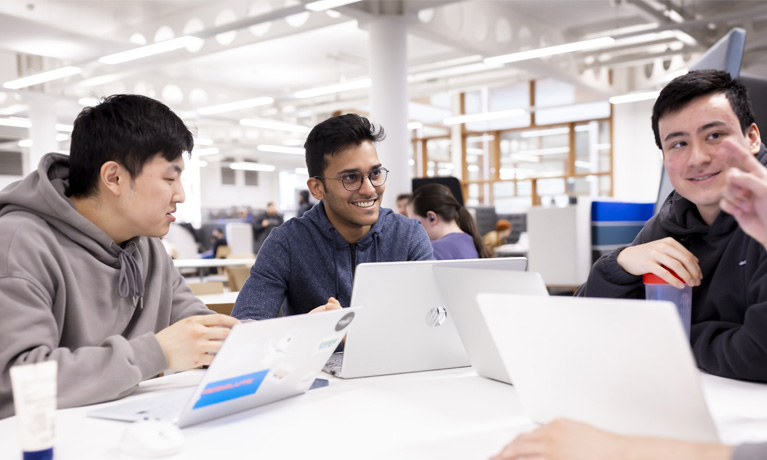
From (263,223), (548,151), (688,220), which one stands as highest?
(548,151)

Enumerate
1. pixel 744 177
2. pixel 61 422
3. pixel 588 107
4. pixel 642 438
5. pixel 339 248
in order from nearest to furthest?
1. pixel 642 438
2. pixel 744 177
3. pixel 61 422
4. pixel 339 248
5. pixel 588 107

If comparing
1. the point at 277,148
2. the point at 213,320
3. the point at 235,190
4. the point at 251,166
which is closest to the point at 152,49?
the point at 213,320

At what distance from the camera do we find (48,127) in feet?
32.1

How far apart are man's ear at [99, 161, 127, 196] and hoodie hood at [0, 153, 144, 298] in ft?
0.28

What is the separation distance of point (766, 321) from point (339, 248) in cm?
115

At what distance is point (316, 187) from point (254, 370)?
976 mm

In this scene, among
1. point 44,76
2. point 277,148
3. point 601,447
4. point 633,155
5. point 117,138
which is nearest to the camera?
point 601,447

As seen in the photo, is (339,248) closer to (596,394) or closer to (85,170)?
(85,170)

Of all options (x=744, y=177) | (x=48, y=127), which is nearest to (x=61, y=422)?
(x=744, y=177)

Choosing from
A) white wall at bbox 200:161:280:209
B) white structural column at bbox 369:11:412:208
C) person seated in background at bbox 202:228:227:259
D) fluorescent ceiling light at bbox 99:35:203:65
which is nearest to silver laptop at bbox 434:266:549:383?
white structural column at bbox 369:11:412:208

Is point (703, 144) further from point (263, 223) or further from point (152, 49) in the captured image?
point (263, 223)

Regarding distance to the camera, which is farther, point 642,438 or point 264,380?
point 264,380

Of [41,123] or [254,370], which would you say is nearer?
[254,370]

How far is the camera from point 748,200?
3.03 ft
